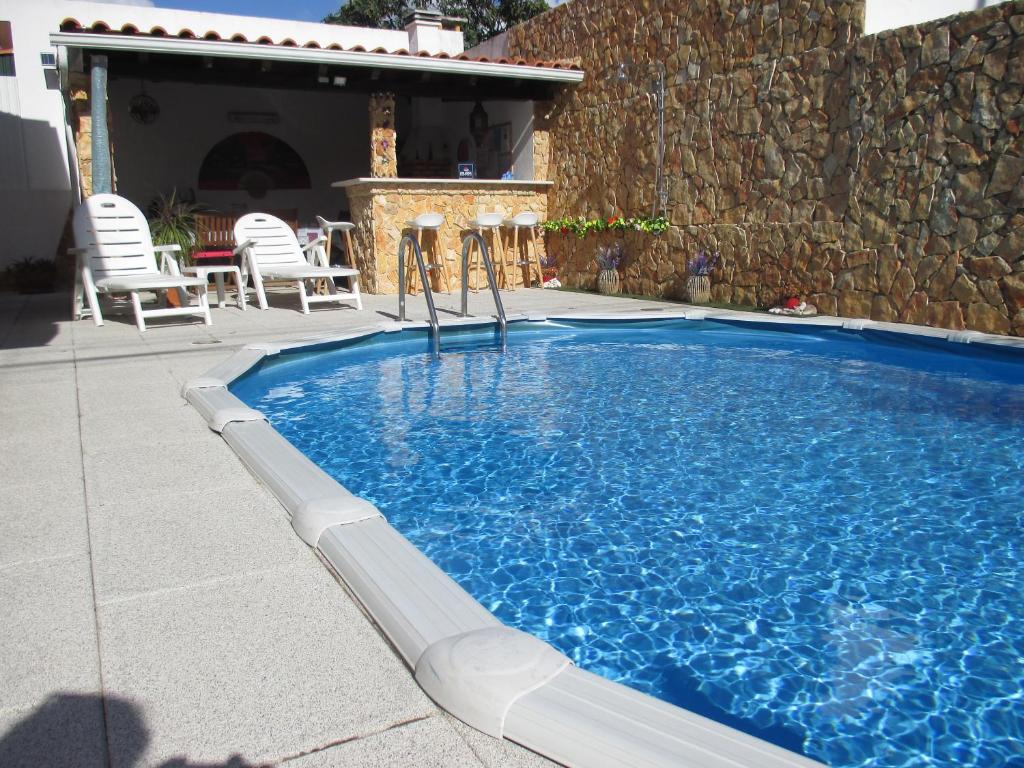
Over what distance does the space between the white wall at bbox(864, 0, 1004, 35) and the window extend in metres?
14.1

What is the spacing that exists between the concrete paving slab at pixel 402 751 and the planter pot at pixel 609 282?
9.98 m

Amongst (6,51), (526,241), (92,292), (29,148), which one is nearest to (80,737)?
(92,292)

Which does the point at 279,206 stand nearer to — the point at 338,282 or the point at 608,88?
the point at 338,282

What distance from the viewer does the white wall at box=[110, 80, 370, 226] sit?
15398 mm

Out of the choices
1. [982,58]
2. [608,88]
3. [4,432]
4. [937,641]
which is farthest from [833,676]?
[608,88]

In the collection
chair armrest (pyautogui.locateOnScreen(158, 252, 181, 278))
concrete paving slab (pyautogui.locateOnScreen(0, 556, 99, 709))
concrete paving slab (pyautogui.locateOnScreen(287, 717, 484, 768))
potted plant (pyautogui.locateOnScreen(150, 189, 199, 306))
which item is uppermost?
potted plant (pyautogui.locateOnScreen(150, 189, 199, 306))

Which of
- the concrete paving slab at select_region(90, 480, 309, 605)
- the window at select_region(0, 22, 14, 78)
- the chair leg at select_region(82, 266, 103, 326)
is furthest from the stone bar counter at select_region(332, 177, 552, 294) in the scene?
the concrete paving slab at select_region(90, 480, 309, 605)

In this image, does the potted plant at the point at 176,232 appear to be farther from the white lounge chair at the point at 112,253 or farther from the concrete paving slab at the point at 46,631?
the concrete paving slab at the point at 46,631

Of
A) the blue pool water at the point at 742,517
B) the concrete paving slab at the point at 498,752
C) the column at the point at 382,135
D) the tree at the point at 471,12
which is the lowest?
the blue pool water at the point at 742,517

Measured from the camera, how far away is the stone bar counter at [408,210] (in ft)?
36.6

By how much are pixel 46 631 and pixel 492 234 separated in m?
10.4

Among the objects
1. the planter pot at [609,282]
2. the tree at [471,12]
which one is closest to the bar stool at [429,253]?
the planter pot at [609,282]

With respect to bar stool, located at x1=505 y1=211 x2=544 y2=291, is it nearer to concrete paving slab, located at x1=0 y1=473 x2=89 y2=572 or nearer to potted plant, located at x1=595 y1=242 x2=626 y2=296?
potted plant, located at x1=595 y1=242 x2=626 y2=296

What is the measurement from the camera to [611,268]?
1148cm
